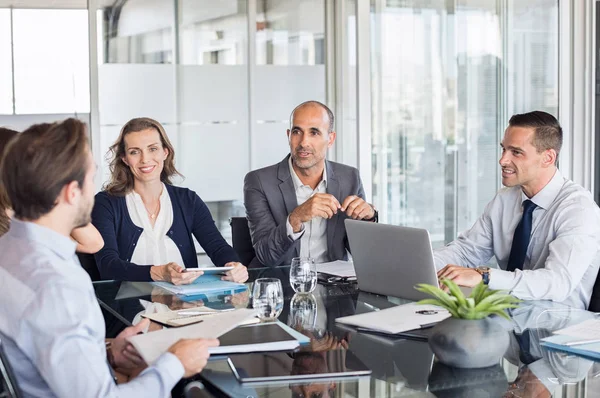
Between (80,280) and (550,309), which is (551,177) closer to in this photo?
(550,309)

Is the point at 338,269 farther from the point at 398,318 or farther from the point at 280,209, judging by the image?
the point at 398,318

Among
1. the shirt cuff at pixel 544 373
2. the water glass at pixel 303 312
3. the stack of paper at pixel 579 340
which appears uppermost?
the stack of paper at pixel 579 340

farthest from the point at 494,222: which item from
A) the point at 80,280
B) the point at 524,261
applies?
the point at 80,280

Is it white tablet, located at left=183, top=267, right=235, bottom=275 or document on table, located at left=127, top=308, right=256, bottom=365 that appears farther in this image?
white tablet, located at left=183, top=267, right=235, bottom=275

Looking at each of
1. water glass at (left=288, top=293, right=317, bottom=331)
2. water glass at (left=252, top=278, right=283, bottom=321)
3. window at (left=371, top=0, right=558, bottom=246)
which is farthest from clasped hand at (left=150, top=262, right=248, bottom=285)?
window at (left=371, top=0, right=558, bottom=246)

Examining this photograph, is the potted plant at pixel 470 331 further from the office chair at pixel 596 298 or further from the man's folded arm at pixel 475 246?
the man's folded arm at pixel 475 246

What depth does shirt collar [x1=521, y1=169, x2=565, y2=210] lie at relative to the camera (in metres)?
3.19

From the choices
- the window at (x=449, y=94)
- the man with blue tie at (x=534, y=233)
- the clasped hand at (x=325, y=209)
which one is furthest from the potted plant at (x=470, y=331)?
the window at (x=449, y=94)

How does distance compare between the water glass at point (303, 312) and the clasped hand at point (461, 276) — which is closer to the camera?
the water glass at point (303, 312)

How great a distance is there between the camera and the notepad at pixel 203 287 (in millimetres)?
2787

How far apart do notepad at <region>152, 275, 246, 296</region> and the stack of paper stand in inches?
44.6

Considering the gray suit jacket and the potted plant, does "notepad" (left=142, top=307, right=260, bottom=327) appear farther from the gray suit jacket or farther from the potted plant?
the gray suit jacket

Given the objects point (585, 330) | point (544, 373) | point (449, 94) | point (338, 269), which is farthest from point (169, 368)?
point (449, 94)

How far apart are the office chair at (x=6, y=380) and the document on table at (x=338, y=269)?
1.61 metres
